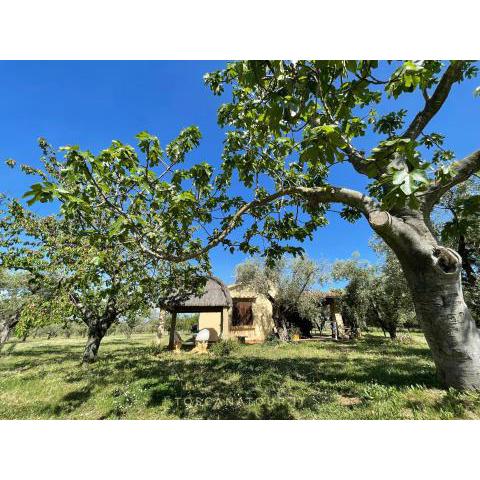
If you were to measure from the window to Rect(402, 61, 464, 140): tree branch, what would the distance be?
22.0 m

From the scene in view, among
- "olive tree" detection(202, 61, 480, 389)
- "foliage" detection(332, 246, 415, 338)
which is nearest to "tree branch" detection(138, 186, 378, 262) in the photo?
"olive tree" detection(202, 61, 480, 389)

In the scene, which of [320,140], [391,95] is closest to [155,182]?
[320,140]

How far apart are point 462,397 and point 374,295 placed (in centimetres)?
2288

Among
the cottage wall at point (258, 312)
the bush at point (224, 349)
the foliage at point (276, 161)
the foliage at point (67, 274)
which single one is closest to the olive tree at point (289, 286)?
the cottage wall at point (258, 312)

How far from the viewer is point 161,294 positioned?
16.6m

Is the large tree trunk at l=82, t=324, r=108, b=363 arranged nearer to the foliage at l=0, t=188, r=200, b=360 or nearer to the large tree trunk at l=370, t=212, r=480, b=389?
the foliage at l=0, t=188, r=200, b=360

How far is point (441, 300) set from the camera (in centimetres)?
476

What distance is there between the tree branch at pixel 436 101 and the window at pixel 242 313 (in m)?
22.0

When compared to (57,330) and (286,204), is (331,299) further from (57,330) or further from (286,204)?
(57,330)

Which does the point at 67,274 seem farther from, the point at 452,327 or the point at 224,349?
the point at 452,327

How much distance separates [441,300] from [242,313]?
21.9 meters

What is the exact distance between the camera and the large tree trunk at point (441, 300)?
4676 mm

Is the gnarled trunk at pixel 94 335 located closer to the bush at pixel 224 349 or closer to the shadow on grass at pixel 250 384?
the shadow on grass at pixel 250 384

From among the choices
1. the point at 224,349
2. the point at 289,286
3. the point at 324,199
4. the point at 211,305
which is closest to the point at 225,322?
the point at 211,305
